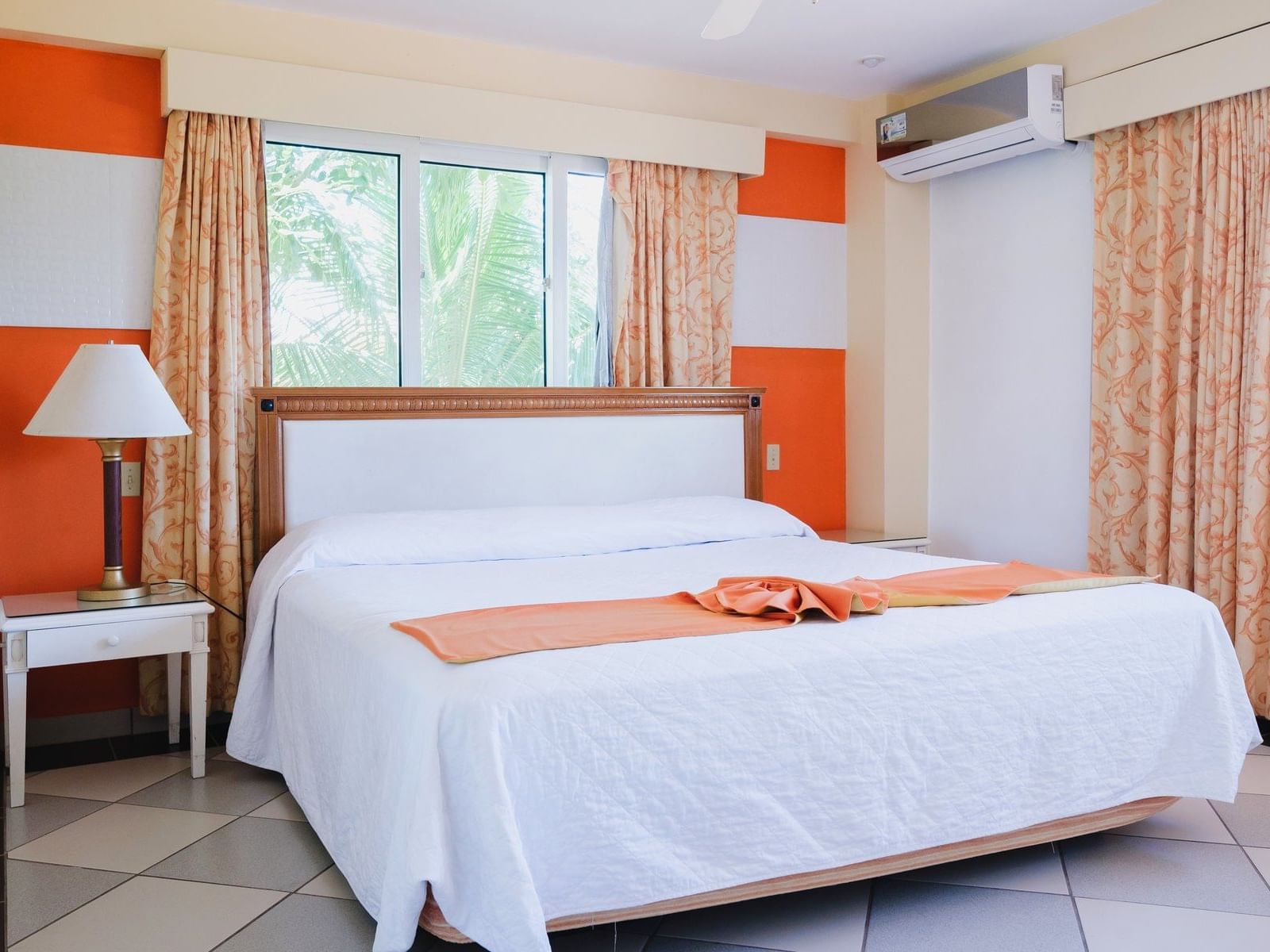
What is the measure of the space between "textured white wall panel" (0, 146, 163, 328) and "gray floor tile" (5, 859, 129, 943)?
1695mm

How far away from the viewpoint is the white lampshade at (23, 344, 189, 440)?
9.77 feet

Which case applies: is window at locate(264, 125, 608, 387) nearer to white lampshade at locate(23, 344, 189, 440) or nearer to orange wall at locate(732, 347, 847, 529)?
white lampshade at locate(23, 344, 189, 440)

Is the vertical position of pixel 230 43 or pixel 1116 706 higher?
pixel 230 43

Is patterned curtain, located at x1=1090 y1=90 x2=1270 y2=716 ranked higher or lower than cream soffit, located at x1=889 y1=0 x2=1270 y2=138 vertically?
lower

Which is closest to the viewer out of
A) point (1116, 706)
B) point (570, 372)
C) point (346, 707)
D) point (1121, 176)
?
point (346, 707)

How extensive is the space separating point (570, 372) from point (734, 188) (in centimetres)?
100

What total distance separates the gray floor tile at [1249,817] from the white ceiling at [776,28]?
8.19 feet

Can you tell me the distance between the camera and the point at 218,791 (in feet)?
9.62

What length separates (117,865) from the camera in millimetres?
2428

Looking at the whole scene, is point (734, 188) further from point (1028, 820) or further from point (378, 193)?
point (1028, 820)

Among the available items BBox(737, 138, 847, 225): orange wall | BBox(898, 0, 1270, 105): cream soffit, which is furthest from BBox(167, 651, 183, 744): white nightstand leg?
BBox(898, 0, 1270, 105): cream soffit

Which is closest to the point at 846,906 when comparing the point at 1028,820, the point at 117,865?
the point at 1028,820

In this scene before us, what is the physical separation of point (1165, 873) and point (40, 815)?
8.88 feet

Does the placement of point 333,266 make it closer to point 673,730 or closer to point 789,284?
point 789,284
